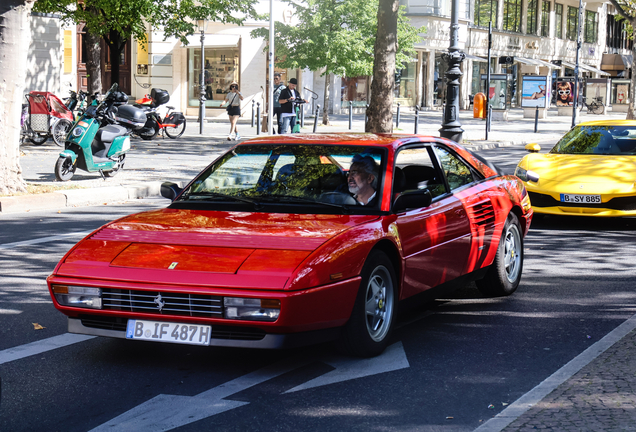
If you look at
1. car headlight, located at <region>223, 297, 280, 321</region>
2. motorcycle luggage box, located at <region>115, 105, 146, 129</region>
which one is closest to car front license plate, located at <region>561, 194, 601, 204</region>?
car headlight, located at <region>223, 297, 280, 321</region>

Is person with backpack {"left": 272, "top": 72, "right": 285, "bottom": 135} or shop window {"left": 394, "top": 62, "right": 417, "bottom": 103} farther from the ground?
shop window {"left": 394, "top": 62, "right": 417, "bottom": 103}

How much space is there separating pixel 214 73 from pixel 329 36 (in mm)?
10584

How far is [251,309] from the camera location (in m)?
4.61

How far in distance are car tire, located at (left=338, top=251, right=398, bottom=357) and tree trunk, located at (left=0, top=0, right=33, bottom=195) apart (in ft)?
29.3

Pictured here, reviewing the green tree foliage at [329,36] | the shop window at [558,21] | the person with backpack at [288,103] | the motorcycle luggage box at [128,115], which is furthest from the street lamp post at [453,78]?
the shop window at [558,21]

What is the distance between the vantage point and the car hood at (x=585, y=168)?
11.0 meters

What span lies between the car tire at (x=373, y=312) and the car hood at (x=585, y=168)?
6337 millimetres

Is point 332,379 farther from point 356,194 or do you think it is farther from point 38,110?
point 38,110

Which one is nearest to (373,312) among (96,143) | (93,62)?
(96,143)

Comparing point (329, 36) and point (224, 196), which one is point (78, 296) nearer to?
point (224, 196)

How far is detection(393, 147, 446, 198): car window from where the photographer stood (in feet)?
20.0

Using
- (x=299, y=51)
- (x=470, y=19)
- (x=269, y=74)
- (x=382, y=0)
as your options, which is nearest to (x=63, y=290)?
(x=382, y=0)

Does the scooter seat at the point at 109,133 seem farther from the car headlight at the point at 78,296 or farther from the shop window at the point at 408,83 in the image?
the shop window at the point at 408,83

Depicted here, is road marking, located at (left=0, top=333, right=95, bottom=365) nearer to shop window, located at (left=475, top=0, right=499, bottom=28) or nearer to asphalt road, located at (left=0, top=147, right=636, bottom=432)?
asphalt road, located at (left=0, top=147, right=636, bottom=432)
